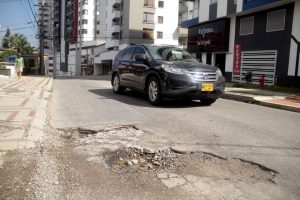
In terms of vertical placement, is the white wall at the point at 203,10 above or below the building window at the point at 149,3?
below

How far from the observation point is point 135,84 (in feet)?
34.7

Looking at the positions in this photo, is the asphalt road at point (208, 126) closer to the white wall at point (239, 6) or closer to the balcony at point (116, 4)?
the white wall at point (239, 6)

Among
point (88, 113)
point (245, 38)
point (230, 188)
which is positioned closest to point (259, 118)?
point (88, 113)

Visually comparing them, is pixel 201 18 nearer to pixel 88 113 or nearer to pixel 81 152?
pixel 88 113

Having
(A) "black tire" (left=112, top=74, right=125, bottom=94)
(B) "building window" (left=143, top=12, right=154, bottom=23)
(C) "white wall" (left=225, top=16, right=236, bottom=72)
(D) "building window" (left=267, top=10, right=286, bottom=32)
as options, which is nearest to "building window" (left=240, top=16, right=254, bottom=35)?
(C) "white wall" (left=225, top=16, right=236, bottom=72)

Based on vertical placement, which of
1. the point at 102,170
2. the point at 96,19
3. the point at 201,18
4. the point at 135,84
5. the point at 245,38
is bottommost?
the point at 102,170

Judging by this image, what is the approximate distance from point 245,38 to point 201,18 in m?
5.55

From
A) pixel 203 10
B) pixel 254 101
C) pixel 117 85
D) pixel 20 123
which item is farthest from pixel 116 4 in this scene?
pixel 20 123

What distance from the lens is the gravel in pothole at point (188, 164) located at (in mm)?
4132

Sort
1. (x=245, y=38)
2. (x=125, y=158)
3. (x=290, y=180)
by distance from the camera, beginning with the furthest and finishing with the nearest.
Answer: (x=245, y=38) → (x=125, y=158) → (x=290, y=180)

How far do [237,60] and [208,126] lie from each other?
17597 mm

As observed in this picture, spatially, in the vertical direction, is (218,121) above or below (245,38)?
below

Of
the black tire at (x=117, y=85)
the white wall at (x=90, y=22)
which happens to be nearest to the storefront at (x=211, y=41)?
the black tire at (x=117, y=85)

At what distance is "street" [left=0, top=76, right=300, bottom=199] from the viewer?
366 cm
